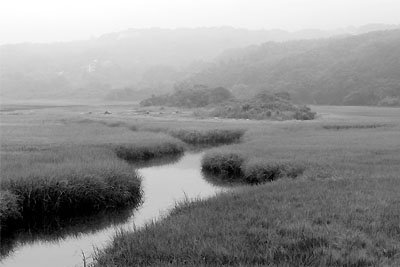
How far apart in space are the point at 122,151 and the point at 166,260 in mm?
22362

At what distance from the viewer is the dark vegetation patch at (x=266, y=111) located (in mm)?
67312

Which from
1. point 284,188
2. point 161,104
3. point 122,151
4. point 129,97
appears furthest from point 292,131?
point 129,97

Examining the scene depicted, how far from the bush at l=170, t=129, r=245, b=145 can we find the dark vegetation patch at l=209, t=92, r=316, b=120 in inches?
856

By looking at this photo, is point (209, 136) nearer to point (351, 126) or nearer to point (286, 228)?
point (351, 126)

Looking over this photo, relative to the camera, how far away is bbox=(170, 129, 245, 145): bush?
4299 centimetres

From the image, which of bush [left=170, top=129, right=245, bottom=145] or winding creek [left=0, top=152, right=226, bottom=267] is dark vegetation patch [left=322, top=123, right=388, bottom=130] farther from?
winding creek [left=0, top=152, right=226, bottom=267]

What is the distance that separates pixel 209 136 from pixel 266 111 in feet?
90.9

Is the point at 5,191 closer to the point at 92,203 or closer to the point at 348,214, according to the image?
the point at 92,203

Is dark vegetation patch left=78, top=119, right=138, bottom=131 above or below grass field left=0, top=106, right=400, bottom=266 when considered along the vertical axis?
below

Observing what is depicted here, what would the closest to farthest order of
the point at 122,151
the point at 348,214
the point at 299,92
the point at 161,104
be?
the point at 348,214 < the point at 122,151 < the point at 161,104 < the point at 299,92

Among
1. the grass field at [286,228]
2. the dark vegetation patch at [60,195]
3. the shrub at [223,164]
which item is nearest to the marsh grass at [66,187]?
the dark vegetation patch at [60,195]

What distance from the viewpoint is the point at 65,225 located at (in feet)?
57.9

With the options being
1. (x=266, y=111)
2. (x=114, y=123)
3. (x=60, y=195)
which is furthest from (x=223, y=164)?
(x=266, y=111)

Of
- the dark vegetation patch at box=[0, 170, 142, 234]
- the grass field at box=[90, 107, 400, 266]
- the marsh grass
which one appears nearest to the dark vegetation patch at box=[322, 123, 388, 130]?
the grass field at box=[90, 107, 400, 266]
